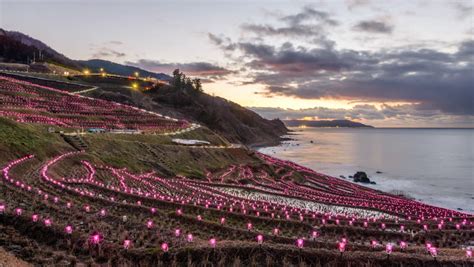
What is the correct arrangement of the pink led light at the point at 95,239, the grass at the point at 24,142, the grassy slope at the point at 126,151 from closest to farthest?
the pink led light at the point at 95,239 < the grass at the point at 24,142 < the grassy slope at the point at 126,151

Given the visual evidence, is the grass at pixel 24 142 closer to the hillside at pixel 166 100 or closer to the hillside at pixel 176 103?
the hillside at pixel 166 100

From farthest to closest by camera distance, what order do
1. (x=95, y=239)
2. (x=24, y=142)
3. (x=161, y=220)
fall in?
(x=24, y=142) → (x=161, y=220) → (x=95, y=239)

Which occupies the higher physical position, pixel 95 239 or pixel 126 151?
pixel 95 239

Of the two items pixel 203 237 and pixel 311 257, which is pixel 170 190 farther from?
pixel 311 257

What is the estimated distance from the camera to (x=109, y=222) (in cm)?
1845

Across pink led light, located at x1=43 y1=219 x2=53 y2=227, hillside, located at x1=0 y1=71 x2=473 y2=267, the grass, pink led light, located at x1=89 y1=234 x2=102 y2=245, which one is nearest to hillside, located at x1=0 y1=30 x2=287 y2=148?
the grass

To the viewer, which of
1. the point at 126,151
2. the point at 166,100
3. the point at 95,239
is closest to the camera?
the point at 95,239

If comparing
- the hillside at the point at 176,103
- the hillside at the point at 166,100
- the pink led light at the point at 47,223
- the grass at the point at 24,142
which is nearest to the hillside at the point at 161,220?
the pink led light at the point at 47,223

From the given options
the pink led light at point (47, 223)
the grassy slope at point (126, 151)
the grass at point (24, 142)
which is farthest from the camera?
the grassy slope at point (126, 151)

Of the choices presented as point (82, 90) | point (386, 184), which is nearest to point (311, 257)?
point (386, 184)

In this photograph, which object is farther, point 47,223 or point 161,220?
point 161,220

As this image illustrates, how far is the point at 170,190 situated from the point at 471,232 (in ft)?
77.2

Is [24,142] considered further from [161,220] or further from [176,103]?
[176,103]

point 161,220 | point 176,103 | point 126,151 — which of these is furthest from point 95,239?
point 176,103
